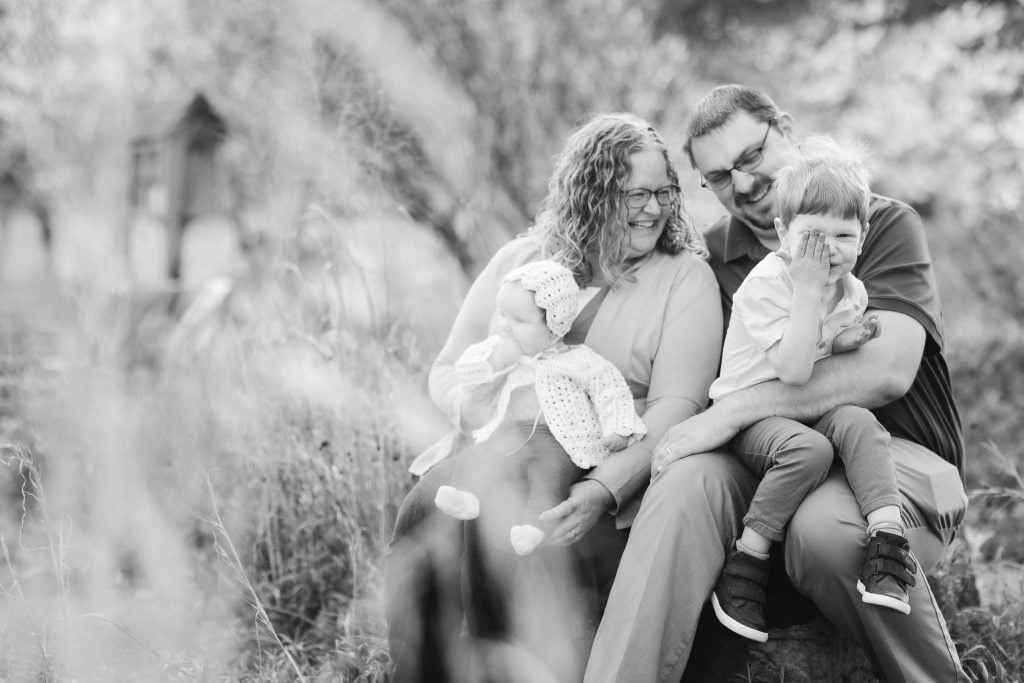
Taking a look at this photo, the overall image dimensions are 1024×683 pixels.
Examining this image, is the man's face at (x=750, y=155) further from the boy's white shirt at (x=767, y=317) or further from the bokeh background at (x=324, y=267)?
the bokeh background at (x=324, y=267)

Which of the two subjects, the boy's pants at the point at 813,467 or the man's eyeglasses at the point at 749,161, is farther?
the man's eyeglasses at the point at 749,161

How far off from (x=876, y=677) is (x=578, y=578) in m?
0.78

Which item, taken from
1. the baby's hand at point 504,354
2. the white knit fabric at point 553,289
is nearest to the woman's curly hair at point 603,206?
the white knit fabric at point 553,289

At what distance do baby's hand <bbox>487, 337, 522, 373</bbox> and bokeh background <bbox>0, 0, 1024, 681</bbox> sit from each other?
840 millimetres

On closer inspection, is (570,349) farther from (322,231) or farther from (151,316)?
(151,316)

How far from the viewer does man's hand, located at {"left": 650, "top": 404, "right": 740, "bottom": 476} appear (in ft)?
8.63

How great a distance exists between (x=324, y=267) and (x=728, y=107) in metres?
1.60

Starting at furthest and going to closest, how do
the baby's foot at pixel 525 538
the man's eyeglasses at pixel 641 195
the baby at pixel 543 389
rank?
the man's eyeglasses at pixel 641 195, the baby at pixel 543 389, the baby's foot at pixel 525 538

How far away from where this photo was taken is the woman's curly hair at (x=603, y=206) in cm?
305

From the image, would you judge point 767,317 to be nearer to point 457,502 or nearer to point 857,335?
point 857,335

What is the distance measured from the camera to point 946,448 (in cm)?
290

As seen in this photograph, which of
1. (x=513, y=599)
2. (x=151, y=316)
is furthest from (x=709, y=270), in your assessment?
(x=151, y=316)

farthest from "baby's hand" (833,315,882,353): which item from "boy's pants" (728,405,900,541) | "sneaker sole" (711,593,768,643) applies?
"sneaker sole" (711,593,768,643)

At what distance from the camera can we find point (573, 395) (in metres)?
2.82
